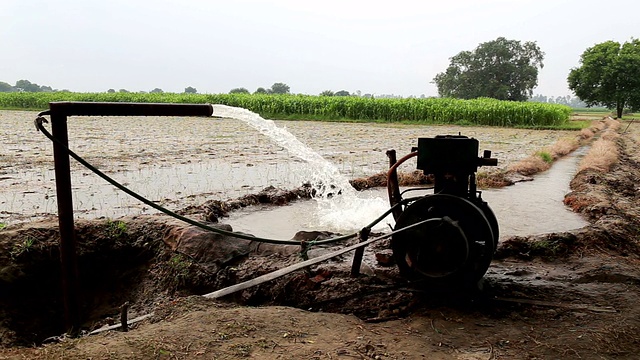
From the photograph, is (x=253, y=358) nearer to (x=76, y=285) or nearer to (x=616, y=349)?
(x=76, y=285)

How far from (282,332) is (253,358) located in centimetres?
35

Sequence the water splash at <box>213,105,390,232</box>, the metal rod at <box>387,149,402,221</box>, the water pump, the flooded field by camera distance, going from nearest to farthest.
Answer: the water pump
the metal rod at <box>387,149,402,221</box>
the water splash at <box>213,105,390,232</box>
the flooded field

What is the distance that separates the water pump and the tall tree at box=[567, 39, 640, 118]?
47.0 m

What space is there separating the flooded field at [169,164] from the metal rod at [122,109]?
315 centimetres

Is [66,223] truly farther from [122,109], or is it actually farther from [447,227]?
[447,227]

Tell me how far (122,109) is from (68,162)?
1.72ft

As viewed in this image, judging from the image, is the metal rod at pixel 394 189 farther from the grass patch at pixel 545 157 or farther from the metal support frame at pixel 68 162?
the grass patch at pixel 545 157

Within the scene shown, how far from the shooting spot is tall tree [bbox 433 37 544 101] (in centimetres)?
7156

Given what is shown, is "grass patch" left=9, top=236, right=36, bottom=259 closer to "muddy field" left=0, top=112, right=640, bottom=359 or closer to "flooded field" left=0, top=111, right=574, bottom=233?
"muddy field" left=0, top=112, right=640, bottom=359

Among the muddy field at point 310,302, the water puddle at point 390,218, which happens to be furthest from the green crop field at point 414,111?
the muddy field at point 310,302

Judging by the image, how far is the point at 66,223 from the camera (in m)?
3.37

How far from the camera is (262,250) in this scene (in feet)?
14.7

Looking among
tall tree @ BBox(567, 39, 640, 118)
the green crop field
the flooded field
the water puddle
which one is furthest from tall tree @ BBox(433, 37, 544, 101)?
the water puddle

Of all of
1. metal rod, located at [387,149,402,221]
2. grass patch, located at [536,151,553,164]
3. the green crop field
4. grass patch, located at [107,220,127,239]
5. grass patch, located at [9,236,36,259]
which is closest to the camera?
metal rod, located at [387,149,402,221]
